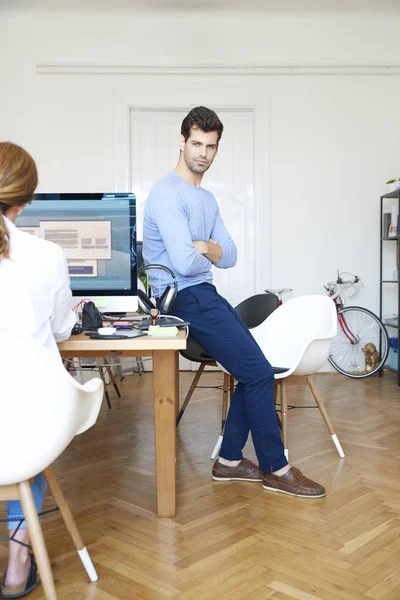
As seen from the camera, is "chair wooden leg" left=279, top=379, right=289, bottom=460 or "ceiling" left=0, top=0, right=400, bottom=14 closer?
"chair wooden leg" left=279, top=379, right=289, bottom=460

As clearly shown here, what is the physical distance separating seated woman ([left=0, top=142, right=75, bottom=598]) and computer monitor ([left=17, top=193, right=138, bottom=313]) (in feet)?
2.26

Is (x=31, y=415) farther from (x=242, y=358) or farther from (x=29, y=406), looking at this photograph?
(x=242, y=358)

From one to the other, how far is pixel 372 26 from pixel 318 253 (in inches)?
85.7

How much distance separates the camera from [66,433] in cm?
149

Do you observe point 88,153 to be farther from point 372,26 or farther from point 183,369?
point 372,26

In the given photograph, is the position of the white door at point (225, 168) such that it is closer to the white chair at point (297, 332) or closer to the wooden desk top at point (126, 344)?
the white chair at point (297, 332)

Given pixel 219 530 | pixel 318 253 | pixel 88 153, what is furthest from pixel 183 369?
pixel 219 530

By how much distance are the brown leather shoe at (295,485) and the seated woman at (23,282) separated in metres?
1.07

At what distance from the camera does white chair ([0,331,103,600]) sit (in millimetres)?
1368

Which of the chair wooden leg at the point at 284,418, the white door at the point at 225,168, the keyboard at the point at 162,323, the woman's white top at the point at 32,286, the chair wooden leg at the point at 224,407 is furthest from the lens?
the white door at the point at 225,168

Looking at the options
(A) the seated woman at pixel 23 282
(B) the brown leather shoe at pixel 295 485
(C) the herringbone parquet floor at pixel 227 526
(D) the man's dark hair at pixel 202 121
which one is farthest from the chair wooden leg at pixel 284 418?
(A) the seated woman at pixel 23 282

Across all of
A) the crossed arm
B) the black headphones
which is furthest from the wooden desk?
the crossed arm

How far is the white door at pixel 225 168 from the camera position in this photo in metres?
5.92

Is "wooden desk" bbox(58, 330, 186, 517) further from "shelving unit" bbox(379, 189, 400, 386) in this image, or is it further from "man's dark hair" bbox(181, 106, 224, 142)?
"shelving unit" bbox(379, 189, 400, 386)
